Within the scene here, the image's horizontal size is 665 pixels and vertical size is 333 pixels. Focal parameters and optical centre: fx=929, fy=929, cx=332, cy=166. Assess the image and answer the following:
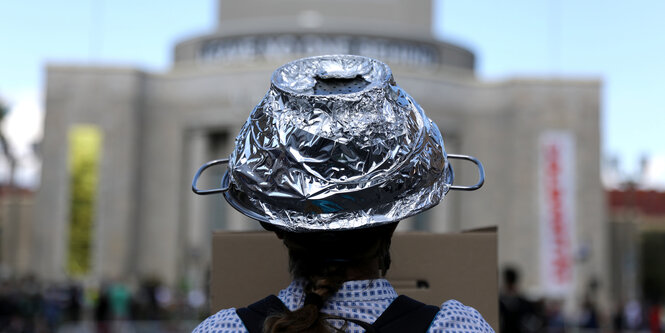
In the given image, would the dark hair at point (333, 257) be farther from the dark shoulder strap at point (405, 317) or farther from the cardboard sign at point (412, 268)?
the cardboard sign at point (412, 268)

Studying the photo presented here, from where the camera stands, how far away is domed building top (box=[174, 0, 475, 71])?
164 feet

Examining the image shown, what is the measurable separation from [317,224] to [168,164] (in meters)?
47.4

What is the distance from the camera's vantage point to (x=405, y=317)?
1.81 m

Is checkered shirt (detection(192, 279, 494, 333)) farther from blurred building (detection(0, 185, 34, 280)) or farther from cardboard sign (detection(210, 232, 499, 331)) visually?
blurred building (detection(0, 185, 34, 280))

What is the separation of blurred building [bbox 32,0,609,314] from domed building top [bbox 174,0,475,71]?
17cm

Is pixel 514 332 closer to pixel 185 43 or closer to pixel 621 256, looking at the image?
pixel 185 43

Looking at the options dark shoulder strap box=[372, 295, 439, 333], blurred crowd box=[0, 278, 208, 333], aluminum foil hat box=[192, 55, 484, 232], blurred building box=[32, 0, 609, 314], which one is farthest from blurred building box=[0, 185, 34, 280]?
dark shoulder strap box=[372, 295, 439, 333]

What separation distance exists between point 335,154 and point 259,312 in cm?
35

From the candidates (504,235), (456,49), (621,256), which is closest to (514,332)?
(504,235)

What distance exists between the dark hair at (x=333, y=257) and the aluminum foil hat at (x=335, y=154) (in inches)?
1.6

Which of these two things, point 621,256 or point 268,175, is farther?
point 621,256

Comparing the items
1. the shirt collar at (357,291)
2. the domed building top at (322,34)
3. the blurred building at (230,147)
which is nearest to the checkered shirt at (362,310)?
the shirt collar at (357,291)

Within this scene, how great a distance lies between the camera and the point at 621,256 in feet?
191

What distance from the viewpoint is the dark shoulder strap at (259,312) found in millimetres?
1826
